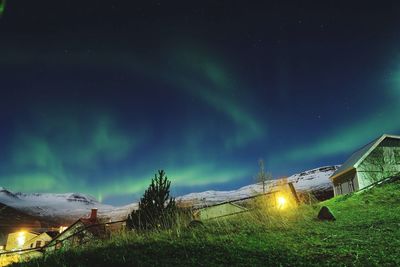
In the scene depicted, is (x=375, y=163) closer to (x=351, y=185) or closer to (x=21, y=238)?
(x=351, y=185)

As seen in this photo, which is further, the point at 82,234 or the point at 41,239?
the point at 41,239

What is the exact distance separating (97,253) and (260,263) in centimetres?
390

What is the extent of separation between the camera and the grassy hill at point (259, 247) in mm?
5789

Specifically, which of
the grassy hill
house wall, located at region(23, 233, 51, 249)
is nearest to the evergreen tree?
the grassy hill

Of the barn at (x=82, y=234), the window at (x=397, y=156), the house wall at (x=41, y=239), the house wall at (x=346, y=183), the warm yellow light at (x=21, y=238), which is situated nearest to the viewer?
the barn at (x=82, y=234)

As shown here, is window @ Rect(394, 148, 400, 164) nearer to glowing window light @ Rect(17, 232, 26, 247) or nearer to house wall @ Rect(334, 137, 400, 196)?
house wall @ Rect(334, 137, 400, 196)

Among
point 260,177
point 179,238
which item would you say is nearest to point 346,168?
point 260,177

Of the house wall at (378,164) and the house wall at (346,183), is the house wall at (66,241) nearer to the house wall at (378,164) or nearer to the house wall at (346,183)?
the house wall at (346,183)

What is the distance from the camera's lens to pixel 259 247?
22.2 ft

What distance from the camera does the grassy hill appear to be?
19.0 ft

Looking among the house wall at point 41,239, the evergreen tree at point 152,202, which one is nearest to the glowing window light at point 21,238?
the house wall at point 41,239

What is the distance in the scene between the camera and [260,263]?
555cm

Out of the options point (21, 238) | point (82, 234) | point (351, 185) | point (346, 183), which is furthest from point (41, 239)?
point (351, 185)

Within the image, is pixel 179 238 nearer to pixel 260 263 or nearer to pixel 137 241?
pixel 137 241
